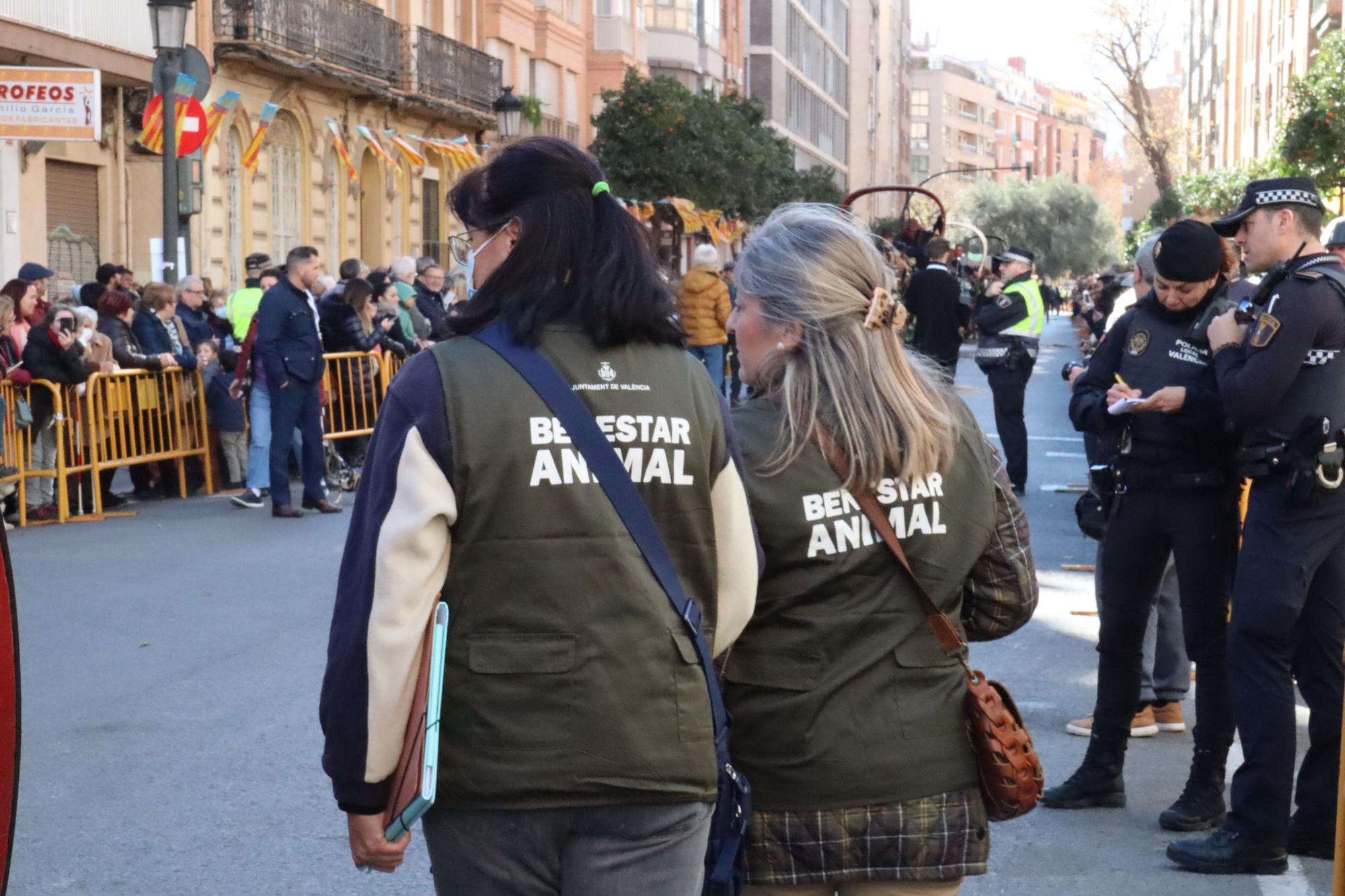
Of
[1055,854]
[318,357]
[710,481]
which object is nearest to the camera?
[710,481]

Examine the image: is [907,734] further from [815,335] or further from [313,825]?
[313,825]

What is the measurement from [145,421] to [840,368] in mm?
11615

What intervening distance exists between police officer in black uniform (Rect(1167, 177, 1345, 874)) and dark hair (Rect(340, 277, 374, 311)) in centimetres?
1058

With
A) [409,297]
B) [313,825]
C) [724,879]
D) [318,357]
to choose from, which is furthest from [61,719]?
[409,297]

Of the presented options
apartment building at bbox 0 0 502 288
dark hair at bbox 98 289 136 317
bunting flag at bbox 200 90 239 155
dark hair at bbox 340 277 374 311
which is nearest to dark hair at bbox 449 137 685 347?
dark hair at bbox 98 289 136 317

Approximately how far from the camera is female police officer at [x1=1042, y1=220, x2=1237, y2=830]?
5215 mm

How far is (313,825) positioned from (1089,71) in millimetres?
50145

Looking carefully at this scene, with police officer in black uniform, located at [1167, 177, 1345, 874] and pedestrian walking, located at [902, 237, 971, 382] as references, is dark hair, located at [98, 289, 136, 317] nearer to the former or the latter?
pedestrian walking, located at [902, 237, 971, 382]

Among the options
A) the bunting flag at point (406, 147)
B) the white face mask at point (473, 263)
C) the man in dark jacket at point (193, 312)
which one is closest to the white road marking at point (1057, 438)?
the man in dark jacket at point (193, 312)

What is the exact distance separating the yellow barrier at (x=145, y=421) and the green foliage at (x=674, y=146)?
24696 millimetres

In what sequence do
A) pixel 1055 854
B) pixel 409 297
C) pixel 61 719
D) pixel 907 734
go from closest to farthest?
1. pixel 907 734
2. pixel 1055 854
3. pixel 61 719
4. pixel 409 297

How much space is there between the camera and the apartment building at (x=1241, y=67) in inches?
1738

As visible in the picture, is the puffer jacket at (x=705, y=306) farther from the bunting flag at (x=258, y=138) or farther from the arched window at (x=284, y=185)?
the arched window at (x=284, y=185)

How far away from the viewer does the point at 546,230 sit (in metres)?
2.67
